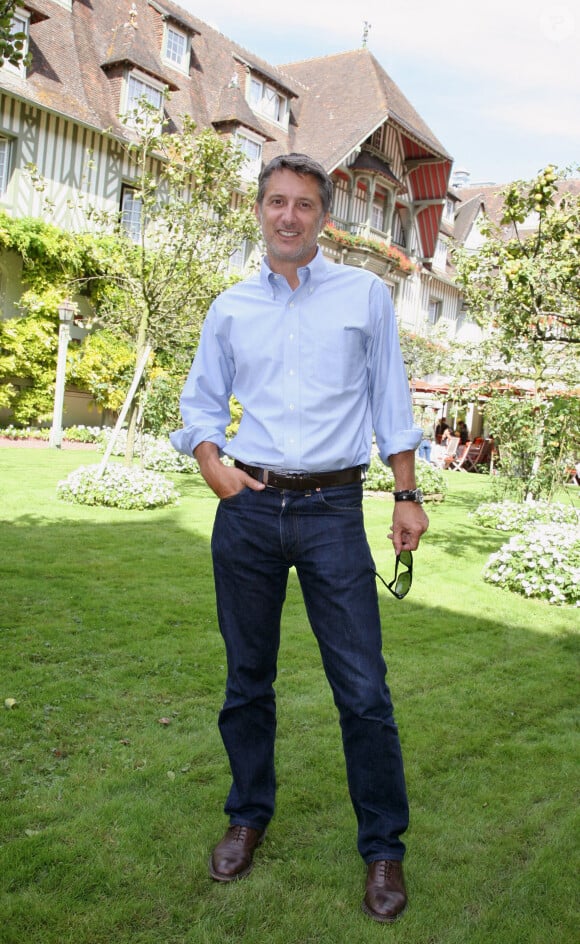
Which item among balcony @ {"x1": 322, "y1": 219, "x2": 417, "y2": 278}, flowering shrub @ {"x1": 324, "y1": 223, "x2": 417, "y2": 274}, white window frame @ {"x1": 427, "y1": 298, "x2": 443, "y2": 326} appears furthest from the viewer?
white window frame @ {"x1": 427, "y1": 298, "x2": 443, "y2": 326}

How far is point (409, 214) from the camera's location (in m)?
33.1

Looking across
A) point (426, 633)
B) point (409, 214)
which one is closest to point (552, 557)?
point (426, 633)

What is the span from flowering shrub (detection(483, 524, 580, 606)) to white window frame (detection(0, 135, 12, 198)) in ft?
49.6

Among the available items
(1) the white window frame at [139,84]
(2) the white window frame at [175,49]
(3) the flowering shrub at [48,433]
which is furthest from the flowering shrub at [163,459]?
(2) the white window frame at [175,49]

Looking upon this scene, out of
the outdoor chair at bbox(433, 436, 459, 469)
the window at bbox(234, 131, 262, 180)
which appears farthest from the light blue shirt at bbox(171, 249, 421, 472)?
the window at bbox(234, 131, 262, 180)

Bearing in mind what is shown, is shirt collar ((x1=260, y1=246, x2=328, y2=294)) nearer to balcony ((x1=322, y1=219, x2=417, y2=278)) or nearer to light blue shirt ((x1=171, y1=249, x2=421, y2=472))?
light blue shirt ((x1=171, y1=249, x2=421, y2=472))

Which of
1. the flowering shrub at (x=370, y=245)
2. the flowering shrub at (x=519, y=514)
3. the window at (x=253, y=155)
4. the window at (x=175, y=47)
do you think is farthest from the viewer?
the flowering shrub at (x=370, y=245)

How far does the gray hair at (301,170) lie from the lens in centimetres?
268

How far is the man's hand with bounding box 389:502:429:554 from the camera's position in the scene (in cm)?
266

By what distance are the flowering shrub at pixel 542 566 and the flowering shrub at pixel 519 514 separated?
2003 millimetres

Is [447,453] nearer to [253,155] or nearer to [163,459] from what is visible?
[253,155]

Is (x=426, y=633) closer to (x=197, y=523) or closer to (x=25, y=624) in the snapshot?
(x=25, y=624)

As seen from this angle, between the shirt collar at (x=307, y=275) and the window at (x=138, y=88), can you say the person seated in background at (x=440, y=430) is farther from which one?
the shirt collar at (x=307, y=275)

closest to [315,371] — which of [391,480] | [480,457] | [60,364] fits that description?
[391,480]
